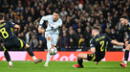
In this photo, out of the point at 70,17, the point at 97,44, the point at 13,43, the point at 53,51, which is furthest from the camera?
the point at 70,17

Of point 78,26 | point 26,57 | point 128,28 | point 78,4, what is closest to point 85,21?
point 78,26

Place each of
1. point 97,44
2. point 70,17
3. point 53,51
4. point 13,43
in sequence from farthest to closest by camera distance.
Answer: point 70,17, point 53,51, point 13,43, point 97,44

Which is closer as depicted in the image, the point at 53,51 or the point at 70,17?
the point at 53,51

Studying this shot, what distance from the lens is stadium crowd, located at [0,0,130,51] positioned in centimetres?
2409

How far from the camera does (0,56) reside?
2278cm

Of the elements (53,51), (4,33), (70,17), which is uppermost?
(4,33)

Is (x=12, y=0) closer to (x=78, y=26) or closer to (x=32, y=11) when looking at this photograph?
(x=32, y=11)

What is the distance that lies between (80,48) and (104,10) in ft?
15.0

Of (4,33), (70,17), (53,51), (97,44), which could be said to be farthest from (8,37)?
(70,17)

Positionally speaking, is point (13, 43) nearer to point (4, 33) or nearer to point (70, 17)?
point (4, 33)

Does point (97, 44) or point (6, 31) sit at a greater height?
point (6, 31)

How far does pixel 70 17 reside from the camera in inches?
1006

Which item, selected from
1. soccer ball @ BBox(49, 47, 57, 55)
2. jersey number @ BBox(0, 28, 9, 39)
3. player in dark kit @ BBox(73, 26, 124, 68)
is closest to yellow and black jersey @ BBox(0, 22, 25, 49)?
jersey number @ BBox(0, 28, 9, 39)

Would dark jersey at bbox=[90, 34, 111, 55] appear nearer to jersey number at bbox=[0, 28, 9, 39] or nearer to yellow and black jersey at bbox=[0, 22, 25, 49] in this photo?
yellow and black jersey at bbox=[0, 22, 25, 49]
